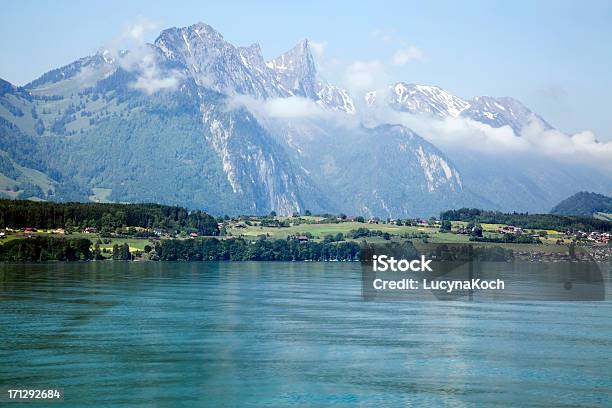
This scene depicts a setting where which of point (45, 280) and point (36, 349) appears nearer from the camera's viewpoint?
point (36, 349)

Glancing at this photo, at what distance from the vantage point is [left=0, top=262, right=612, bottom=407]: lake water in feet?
201

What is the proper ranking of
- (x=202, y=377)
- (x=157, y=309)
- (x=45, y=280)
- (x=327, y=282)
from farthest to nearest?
(x=327, y=282)
(x=45, y=280)
(x=157, y=309)
(x=202, y=377)

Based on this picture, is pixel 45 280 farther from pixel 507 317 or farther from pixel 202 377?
pixel 202 377

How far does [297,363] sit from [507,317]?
3701 cm

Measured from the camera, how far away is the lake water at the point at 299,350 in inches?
2410

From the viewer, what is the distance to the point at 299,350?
76.4 metres

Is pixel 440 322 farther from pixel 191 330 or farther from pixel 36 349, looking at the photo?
pixel 36 349

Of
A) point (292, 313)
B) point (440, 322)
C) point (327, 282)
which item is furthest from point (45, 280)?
point (440, 322)

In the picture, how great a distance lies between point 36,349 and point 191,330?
16.5 meters

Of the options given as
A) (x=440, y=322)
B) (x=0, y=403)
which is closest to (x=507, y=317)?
(x=440, y=322)

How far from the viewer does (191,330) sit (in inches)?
3428

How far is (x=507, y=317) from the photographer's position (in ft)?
333

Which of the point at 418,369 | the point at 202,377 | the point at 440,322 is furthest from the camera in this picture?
the point at 440,322

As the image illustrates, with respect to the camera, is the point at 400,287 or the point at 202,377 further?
the point at 400,287
